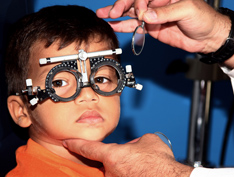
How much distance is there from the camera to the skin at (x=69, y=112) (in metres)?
1.37

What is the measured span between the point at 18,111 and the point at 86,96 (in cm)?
34

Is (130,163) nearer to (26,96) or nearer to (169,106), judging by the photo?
(26,96)

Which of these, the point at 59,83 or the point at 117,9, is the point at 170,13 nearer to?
the point at 117,9

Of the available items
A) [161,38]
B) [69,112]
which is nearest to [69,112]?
[69,112]

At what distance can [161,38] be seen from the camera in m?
1.64

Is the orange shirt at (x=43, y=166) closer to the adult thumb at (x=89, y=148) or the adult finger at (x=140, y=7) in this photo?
the adult thumb at (x=89, y=148)

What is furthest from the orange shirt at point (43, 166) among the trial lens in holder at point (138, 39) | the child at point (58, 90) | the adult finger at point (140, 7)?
the adult finger at point (140, 7)

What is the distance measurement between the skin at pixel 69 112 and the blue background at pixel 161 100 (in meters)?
0.68

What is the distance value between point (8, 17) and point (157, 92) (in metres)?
1.04

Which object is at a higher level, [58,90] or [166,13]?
[166,13]

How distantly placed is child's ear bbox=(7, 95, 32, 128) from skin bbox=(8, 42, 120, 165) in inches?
1.5

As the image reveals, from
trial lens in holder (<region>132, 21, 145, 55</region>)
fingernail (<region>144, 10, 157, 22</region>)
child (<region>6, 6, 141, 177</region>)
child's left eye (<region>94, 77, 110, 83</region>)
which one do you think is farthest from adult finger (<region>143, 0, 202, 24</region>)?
child's left eye (<region>94, 77, 110, 83</region>)

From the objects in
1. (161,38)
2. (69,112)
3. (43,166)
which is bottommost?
(43,166)

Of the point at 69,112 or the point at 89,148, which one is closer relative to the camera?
the point at 89,148
